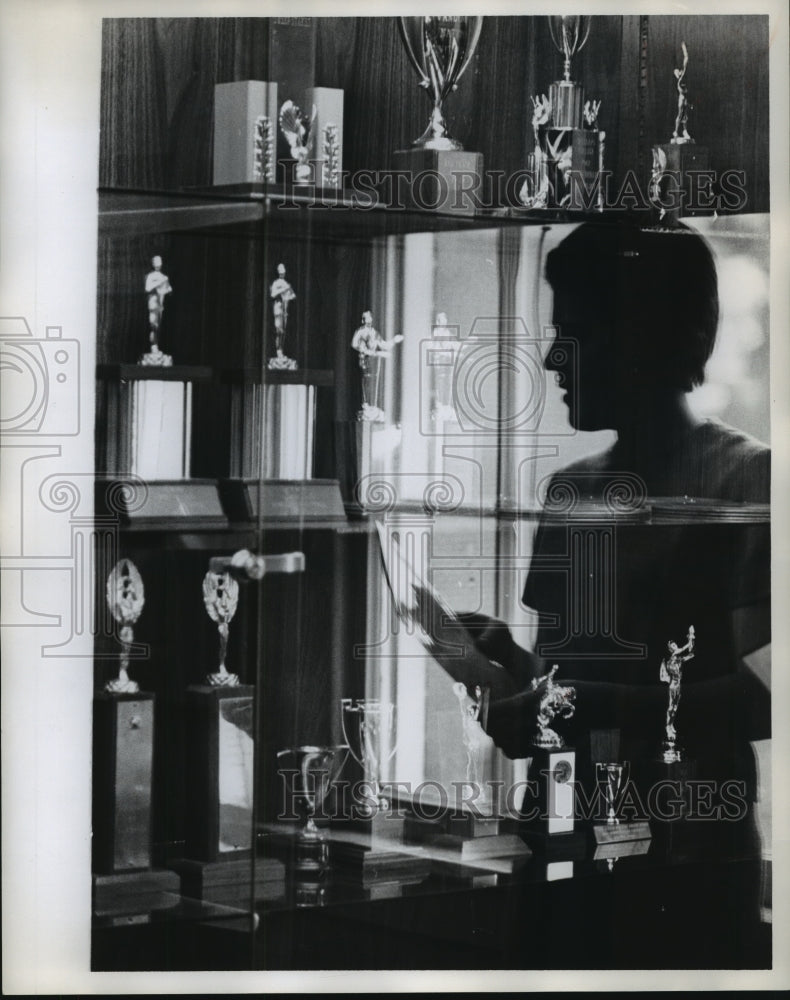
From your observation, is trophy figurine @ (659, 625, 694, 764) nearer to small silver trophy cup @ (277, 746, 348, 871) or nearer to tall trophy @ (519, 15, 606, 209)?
small silver trophy cup @ (277, 746, 348, 871)

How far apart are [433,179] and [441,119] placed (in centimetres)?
9

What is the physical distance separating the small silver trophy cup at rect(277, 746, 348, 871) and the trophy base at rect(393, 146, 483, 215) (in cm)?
82

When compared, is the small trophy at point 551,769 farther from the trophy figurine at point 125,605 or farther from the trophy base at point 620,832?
the trophy figurine at point 125,605

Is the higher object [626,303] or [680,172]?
[680,172]

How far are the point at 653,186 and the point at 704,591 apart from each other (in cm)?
61

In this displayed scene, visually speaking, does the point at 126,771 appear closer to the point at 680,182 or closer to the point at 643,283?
the point at 643,283

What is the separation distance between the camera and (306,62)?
7.22 ft

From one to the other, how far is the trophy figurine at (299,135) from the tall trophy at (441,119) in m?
0.13

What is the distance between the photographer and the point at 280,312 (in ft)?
7.18

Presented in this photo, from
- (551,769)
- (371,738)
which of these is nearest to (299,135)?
(371,738)

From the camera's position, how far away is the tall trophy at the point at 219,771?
2205 mm

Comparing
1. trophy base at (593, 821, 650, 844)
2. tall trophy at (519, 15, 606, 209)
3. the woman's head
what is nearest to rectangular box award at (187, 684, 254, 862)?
trophy base at (593, 821, 650, 844)

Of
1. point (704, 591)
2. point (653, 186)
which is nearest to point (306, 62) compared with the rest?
point (653, 186)

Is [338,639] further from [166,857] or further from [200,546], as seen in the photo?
[166,857]
